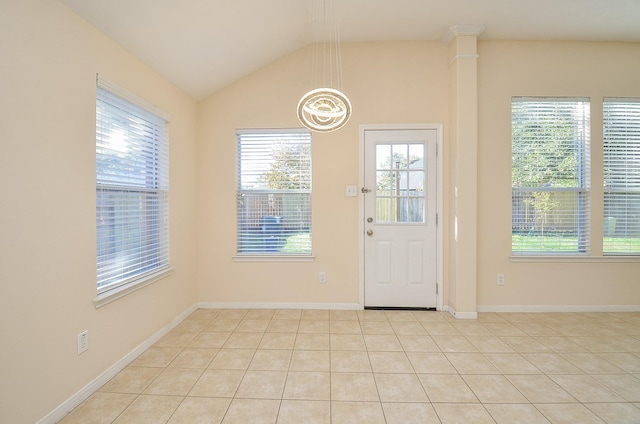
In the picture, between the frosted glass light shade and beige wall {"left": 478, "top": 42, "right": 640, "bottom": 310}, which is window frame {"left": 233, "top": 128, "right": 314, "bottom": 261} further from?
beige wall {"left": 478, "top": 42, "right": 640, "bottom": 310}

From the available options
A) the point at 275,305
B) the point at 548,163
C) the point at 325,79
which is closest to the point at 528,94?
the point at 548,163

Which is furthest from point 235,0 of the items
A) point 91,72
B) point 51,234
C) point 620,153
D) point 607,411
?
point 620,153

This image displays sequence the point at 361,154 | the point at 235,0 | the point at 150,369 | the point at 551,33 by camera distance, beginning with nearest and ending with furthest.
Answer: the point at 150,369 < the point at 235,0 < the point at 551,33 < the point at 361,154

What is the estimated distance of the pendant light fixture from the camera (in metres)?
2.28

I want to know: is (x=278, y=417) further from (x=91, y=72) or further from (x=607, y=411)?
(x=91, y=72)

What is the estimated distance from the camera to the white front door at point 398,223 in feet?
11.6

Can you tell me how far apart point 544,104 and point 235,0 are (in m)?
3.38

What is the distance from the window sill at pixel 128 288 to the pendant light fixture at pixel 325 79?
1.85m

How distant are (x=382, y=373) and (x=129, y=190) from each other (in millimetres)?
2394

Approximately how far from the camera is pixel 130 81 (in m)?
2.43

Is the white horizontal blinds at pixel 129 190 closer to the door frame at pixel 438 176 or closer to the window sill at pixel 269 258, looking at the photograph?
the window sill at pixel 269 258

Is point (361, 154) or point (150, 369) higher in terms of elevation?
point (361, 154)

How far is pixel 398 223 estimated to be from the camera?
3.55 metres

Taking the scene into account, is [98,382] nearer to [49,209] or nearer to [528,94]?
[49,209]
